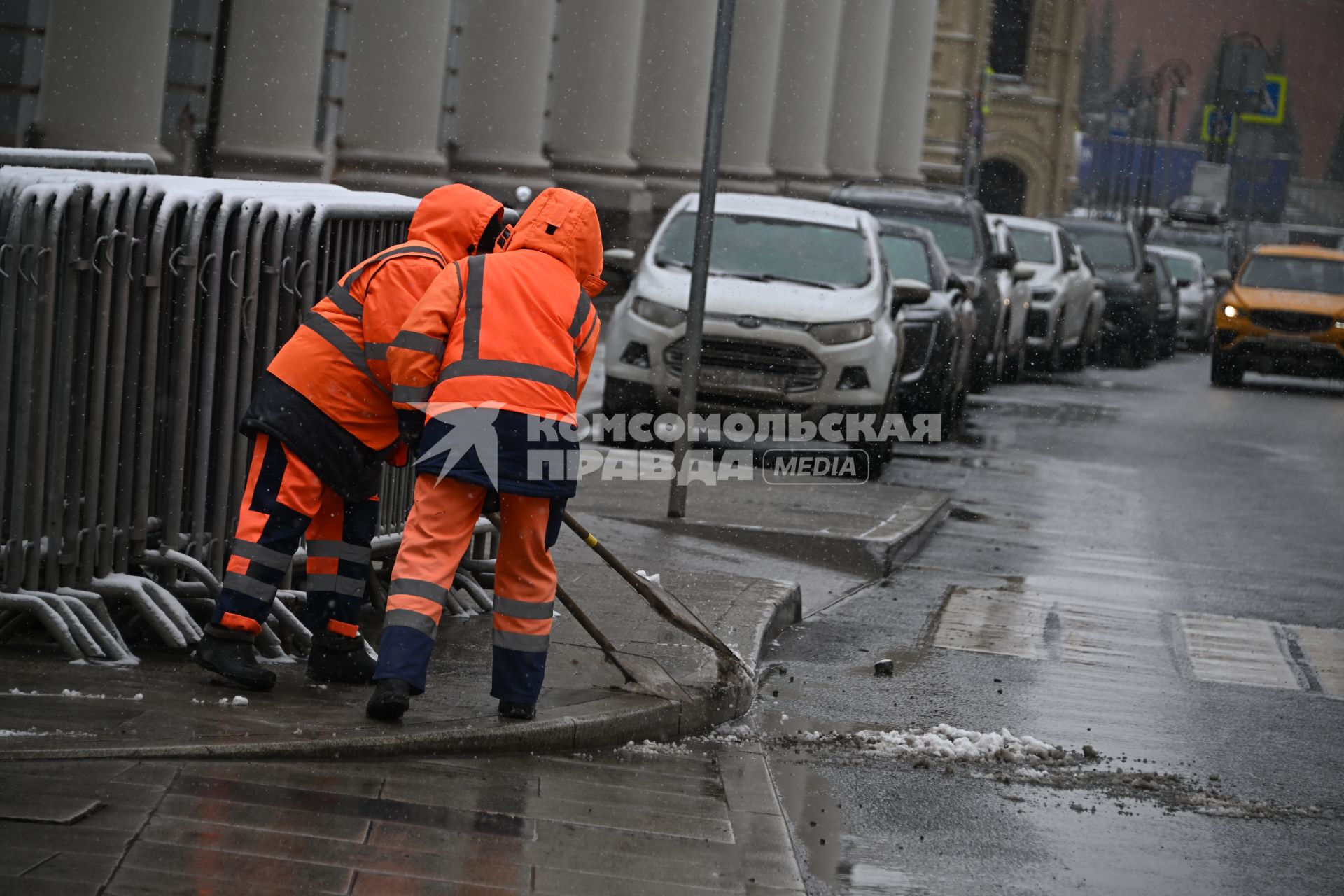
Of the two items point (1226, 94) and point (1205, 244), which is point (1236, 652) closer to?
point (1205, 244)

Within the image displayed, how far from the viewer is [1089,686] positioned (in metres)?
7.95

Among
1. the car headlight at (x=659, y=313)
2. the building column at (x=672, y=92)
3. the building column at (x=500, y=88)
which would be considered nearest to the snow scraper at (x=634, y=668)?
the car headlight at (x=659, y=313)

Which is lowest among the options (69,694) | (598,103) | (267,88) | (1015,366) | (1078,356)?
(69,694)

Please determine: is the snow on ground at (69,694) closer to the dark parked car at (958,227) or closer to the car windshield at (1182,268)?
the dark parked car at (958,227)

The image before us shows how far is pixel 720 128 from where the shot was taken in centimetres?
A: 1044

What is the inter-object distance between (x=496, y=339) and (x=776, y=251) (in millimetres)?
10219

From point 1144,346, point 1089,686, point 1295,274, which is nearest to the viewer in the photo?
point 1089,686

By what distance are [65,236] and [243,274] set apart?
0.58 metres

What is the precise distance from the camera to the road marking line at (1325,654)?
27.7 ft

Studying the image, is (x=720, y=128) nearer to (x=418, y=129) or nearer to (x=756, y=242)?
(x=756, y=242)

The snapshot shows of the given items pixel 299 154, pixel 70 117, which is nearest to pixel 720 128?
pixel 70 117

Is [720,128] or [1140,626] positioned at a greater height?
[720,128]

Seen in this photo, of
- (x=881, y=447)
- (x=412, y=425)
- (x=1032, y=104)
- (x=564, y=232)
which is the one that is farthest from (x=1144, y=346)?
(x=1032, y=104)

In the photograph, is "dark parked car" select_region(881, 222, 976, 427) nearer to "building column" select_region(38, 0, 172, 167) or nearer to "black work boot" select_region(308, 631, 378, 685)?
"building column" select_region(38, 0, 172, 167)
